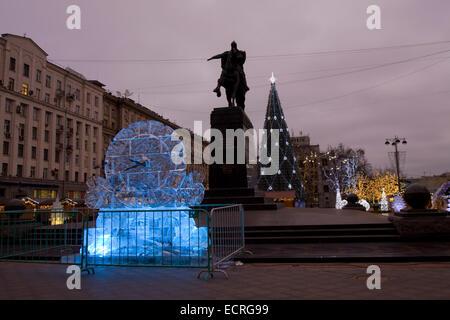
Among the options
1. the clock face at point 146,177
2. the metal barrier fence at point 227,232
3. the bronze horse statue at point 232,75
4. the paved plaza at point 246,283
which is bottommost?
the paved plaza at point 246,283

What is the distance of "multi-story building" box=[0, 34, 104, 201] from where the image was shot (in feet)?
115

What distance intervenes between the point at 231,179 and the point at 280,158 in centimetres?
2085

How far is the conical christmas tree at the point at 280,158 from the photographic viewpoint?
33844mm

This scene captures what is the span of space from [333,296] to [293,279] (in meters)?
0.97

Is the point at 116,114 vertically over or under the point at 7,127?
over

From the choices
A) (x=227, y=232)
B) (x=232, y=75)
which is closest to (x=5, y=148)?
(x=232, y=75)

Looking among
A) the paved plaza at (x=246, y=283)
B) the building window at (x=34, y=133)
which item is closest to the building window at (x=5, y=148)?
the building window at (x=34, y=133)

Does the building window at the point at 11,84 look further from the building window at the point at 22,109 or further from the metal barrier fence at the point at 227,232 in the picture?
the metal barrier fence at the point at 227,232

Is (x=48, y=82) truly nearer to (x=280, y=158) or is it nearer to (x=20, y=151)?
(x=20, y=151)

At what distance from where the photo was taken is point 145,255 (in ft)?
20.3

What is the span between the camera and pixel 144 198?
674 cm

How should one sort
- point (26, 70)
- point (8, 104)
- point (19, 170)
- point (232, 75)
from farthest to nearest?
point (26, 70) < point (19, 170) < point (8, 104) < point (232, 75)
